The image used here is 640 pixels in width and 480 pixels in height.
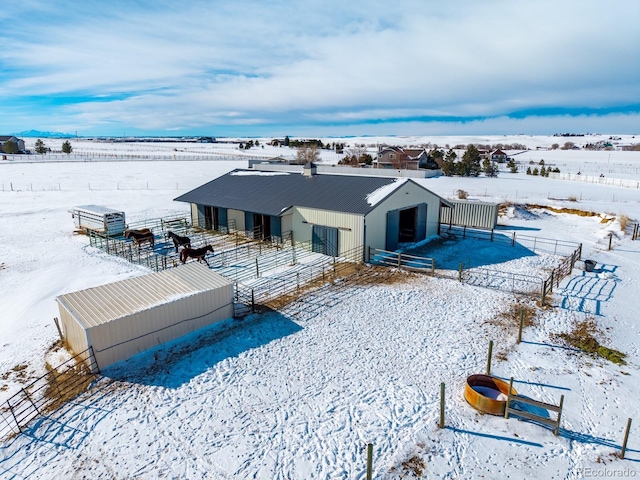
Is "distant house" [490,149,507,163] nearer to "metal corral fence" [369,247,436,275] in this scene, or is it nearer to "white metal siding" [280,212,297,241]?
"metal corral fence" [369,247,436,275]

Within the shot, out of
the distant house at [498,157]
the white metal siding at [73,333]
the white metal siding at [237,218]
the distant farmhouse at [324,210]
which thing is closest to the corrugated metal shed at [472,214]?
the distant farmhouse at [324,210]

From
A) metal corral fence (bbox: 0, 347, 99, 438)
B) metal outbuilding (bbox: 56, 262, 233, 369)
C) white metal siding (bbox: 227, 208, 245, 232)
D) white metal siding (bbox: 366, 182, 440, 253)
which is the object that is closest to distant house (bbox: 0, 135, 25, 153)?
white metal siding (bbox: 227, 208, 245, 232)

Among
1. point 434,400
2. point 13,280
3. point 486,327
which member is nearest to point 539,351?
point 486,327

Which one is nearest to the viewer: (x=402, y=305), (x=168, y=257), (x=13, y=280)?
(x=402, y=305)

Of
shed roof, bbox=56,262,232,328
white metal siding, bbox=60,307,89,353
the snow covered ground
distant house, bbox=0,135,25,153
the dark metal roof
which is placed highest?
distant house, bbox=0,135,25,153

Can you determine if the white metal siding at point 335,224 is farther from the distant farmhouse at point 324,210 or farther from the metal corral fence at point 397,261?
the metal corral fence at point 397,261

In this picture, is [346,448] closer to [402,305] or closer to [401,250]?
[402,305]
